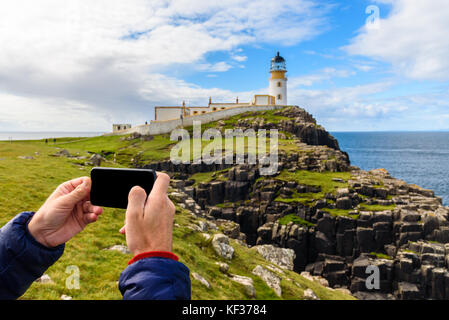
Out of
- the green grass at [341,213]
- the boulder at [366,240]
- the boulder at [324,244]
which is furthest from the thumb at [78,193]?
→ the green grass at [341,213]

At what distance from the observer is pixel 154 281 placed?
7.16 ft

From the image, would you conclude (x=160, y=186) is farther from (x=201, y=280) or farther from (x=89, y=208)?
(x=201, y=280)

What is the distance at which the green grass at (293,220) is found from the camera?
48369mm

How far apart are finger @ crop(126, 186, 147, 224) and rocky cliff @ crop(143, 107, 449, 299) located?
25.8 m

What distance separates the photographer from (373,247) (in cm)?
4319

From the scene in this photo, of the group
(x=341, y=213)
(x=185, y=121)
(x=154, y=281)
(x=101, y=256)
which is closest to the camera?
(x=154, y=281)

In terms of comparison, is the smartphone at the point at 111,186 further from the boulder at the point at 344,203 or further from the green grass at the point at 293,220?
the boulder at the point at 344,203

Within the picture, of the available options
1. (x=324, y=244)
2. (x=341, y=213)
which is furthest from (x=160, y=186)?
(x=341, y=213)

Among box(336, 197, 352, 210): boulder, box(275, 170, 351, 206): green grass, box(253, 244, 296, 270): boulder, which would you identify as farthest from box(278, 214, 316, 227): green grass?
box(253, 244, 296, 270): boulder

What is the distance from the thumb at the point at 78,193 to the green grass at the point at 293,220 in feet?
161

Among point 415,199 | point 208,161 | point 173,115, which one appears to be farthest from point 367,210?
point 173,115

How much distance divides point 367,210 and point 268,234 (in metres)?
17.6

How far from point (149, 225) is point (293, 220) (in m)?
50.2

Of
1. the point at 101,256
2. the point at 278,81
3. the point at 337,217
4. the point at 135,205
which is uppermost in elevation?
the point at 278,81
